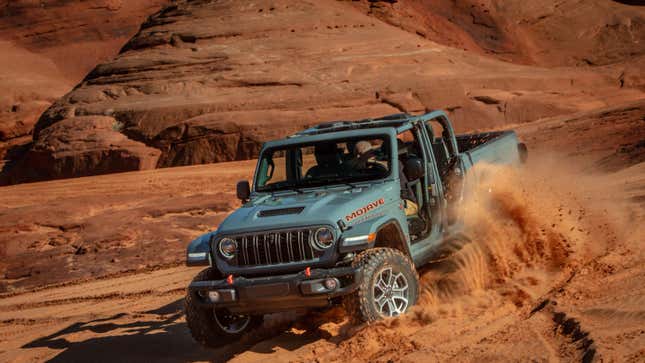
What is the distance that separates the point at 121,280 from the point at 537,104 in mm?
18674

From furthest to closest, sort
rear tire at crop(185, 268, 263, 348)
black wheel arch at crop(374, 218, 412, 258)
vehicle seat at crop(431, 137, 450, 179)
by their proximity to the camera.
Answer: vehicle seat at crop(431, 137, 450, 179) < black wheel arch at crop(374, 218, 412, 258) < rear tire at crop(185, 268, 263, 348)

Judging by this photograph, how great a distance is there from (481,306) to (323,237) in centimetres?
154

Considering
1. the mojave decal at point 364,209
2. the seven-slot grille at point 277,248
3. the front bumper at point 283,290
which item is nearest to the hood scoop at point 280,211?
Answer: the seven-slot grille at point 277,248

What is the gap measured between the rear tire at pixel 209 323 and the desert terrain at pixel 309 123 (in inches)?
5.2


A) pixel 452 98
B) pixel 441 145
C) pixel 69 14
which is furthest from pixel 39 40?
pixel 441 145

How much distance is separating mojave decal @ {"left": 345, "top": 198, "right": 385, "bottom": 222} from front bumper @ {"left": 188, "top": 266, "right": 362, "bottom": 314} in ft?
1.53

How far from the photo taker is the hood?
6.49 metres

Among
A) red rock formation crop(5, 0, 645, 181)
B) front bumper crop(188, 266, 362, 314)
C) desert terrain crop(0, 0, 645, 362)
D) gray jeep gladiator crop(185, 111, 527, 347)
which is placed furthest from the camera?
red rock formation crop(5, 0, 645, 181)

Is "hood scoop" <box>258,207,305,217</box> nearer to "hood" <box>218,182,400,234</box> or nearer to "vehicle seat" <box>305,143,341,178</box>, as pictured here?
"hood" <box>218,182,400,234</box>

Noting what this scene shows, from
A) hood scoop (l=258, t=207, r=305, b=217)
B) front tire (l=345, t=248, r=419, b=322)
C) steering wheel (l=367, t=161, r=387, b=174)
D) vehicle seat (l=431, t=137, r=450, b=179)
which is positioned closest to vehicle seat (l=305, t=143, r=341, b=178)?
steering wheel (l=367, t=161, r=387, b=174)

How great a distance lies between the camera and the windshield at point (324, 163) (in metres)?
7.54

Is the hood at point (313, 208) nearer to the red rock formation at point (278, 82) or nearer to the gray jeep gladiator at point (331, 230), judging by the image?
the gray jeep gladiator at point (331, 230)

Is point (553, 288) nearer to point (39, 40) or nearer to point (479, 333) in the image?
point (479, 333)

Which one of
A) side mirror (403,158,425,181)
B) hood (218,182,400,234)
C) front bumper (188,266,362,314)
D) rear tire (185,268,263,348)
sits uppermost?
side mirror (403,158,425,181)
